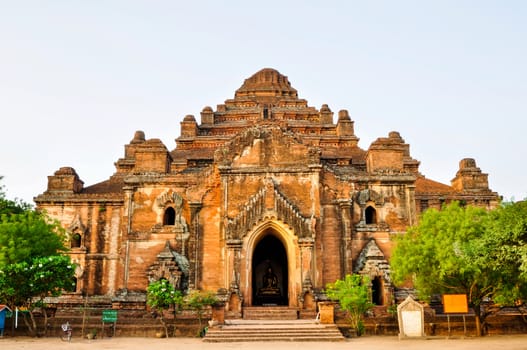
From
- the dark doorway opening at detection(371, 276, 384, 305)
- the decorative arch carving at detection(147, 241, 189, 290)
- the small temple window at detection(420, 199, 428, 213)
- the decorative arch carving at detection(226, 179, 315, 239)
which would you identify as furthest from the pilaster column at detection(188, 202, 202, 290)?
the small temple window at detection(420, 199, 428, 213)

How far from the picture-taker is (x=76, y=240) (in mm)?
31516

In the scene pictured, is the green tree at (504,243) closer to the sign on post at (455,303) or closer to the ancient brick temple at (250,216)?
the sign on post at (455,303)

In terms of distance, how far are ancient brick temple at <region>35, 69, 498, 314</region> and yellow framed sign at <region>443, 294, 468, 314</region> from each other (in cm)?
520

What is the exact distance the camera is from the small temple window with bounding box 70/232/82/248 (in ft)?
102

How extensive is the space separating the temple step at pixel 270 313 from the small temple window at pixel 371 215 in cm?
702

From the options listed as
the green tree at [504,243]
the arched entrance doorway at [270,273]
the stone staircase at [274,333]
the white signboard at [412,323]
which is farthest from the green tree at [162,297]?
the green tree at [504,243]

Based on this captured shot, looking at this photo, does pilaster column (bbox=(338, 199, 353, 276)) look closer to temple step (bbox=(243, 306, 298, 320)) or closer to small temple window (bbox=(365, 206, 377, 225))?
small temple window (bbox=(365, 206, 377, 225))

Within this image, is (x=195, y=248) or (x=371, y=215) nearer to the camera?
(x=195, y=248)

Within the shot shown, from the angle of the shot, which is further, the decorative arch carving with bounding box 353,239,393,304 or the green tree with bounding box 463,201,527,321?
the decorative arch carving with bounding box 353,239,393,304

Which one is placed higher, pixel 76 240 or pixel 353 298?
pixel 76 240

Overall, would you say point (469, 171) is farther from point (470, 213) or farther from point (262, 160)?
point (262, 160)

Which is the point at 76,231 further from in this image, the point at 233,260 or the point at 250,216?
the point at 250,216

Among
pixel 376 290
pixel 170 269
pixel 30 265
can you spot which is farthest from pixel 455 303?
pixel 30 265

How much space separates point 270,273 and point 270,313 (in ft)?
20.8
